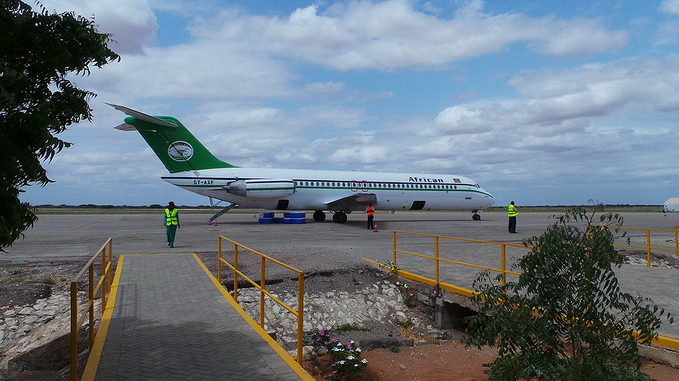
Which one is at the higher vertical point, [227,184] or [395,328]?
[227,184]

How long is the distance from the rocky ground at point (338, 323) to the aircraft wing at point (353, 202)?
55.1ft

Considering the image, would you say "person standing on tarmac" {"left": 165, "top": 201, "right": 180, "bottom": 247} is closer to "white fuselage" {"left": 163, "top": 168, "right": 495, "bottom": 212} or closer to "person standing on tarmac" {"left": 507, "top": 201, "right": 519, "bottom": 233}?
"white fuselage" {"left": 163, "top": 168, "right": 495, "bottom": 212}

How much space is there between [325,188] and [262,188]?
444 centimetres

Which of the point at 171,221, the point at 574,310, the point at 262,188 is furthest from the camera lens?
the point at 262,188

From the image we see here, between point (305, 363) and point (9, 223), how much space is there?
5.12 m

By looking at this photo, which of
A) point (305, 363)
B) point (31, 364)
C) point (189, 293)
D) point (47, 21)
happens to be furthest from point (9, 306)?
point (47, 21)

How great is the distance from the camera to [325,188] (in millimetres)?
30703

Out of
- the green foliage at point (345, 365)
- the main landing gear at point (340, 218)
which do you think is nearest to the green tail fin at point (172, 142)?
the main landing gear at point (340, 218)

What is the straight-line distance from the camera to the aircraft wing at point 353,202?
2902 cm

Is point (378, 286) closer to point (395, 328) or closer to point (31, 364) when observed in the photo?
point (395, 328)

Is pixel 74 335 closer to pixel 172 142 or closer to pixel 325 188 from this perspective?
pixel 172 142

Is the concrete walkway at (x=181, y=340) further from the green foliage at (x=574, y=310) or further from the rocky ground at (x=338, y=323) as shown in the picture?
the green foliage at (x=574, y=310)

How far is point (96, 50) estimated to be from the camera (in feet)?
14.8

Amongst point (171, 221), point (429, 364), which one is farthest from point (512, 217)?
point (429, 364)
